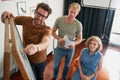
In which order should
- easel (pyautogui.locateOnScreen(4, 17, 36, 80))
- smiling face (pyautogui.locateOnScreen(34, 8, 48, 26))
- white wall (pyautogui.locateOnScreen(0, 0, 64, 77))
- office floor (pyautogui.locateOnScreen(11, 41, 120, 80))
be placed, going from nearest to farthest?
easel (pyautogui.locateOnScreen(4, 17, 36, 80)), smiling face (pyautogui.locateOnScreen(34, 8, 48, 26)), white wall (pyautogui.locateOnScreen(0, 0, 64, 77)), office floor (pyautogui.locateOnScreen(11, 41, 120, 80))

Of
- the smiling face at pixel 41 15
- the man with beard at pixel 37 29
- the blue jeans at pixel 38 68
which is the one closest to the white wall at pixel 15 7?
the man with beard at pixel 37 29

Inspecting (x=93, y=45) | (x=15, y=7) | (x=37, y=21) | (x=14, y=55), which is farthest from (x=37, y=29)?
(x=15, y=7)

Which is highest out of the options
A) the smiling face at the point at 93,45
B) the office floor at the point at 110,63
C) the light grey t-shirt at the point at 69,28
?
the light grey t-shirt at the point at 69,28

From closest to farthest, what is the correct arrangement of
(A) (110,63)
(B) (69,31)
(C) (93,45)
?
1. (C) (93,45)
2. (B) (69,31)
3. (A) (110,63)

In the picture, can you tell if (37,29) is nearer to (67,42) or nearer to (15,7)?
(67,42)

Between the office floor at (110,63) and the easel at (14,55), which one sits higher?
the easel at (14,55)

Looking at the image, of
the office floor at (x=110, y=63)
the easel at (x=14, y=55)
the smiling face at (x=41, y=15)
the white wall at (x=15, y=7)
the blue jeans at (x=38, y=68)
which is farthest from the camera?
the office floor at (x=110, y=63)

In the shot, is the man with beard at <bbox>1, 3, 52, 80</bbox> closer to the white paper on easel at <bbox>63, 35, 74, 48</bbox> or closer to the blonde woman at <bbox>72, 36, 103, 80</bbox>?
the white paper on easel at <bbox>63, 35, 74, 48</bbox>

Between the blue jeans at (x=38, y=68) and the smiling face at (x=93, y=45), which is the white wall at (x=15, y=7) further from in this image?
the smiling face at (x=93, y=45)

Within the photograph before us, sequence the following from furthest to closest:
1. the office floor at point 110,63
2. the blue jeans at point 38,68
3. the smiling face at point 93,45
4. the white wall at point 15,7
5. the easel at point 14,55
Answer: the office floor at point 110,63 → the white wall at point 15,7 → the smiling face at point 93,45 → the blue jeans at point 38,68 → the easel at point 14,55

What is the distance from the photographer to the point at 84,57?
6.87 ft

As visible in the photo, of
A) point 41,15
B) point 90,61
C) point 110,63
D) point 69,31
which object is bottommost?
point 110,63

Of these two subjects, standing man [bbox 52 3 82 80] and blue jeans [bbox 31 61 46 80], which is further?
standing man [bbox 52 3 82 80]

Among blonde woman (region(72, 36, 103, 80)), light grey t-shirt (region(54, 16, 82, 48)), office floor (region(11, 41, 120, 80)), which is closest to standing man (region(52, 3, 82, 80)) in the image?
light grey t-shirt (region(54, 16, 82, 48))
